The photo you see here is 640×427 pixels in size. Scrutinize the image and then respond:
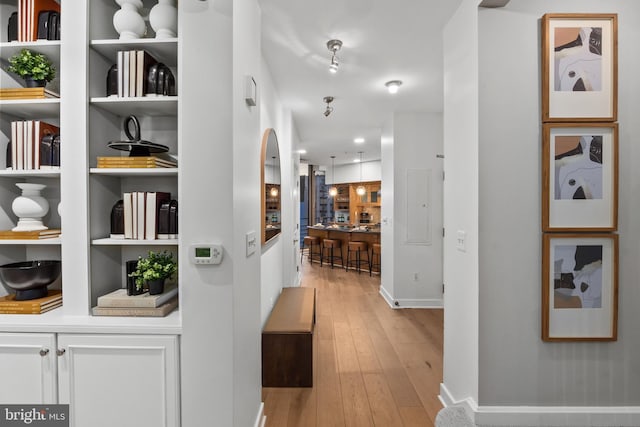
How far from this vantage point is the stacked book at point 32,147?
Answer: 1651mm

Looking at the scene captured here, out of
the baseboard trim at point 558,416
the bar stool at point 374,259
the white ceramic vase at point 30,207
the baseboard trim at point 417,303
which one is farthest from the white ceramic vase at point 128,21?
the bar stool at point 374,259

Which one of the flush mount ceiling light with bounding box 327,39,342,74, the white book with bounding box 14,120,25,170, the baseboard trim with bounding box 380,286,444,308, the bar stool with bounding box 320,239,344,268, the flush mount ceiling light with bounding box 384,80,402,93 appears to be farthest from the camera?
the bar stool with bounding box 320,239,344,268

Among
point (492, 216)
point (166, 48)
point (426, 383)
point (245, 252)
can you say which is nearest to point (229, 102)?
point (166, 48)

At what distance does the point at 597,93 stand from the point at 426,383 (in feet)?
7.77

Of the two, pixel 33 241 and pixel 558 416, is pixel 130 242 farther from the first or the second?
pixel 558 416

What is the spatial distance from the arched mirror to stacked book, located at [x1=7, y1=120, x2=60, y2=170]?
1.39 metres

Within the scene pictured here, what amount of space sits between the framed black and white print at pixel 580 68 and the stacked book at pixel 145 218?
2.23 m

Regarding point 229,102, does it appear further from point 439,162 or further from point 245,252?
point 439,162

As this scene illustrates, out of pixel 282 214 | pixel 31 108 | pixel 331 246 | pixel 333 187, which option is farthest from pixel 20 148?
pixel 333 187

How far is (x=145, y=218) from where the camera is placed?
160cm

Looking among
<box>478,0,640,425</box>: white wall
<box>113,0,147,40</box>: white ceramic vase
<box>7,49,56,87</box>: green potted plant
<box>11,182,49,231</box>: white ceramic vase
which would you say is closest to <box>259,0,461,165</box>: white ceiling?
<box>478,0,640,425</box>: white wall

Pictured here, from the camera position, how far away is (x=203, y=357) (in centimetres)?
144

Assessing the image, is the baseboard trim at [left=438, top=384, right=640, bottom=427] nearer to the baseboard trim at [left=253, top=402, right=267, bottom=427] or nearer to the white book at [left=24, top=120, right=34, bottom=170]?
the baseboard trim at [left=253, top=402, right=267, bottom=427]

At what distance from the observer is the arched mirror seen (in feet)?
8.98
